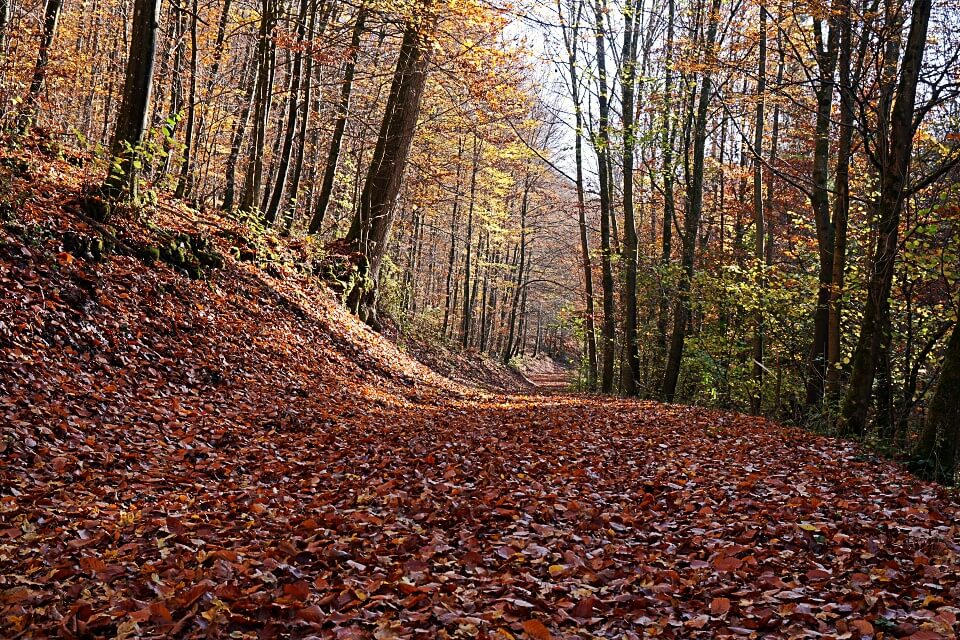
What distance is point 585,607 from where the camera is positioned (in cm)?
377

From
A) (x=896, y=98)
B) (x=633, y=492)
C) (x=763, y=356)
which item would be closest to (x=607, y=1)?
(x=763, y=356)

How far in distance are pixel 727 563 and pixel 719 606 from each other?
0.68 m

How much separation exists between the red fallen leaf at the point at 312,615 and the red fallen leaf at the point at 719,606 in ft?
7.07

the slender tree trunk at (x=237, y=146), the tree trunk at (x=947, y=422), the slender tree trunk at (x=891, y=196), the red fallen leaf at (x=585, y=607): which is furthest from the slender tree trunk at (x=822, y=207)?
the slender tree trunk at (x=237, y=146)

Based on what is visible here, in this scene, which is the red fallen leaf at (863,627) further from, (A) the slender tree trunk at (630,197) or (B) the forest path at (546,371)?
(B) the forest path at (546,371)

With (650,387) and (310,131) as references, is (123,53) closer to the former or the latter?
(310,131)

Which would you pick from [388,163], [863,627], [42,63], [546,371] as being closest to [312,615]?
[863,627]

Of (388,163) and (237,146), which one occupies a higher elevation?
(388,163)

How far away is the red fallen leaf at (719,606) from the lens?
12.0 feet

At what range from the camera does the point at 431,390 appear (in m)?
14.0

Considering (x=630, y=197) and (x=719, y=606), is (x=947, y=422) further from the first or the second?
(x=630, y=197)

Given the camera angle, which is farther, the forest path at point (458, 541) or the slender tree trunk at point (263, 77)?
the slender tree trunk at point (263, 77)

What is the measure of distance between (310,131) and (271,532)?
18992 mm

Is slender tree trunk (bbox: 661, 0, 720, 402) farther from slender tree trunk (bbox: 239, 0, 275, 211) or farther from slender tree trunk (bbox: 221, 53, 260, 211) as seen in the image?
slender tree trunk (bbox: 221, 53, 260, 211)
